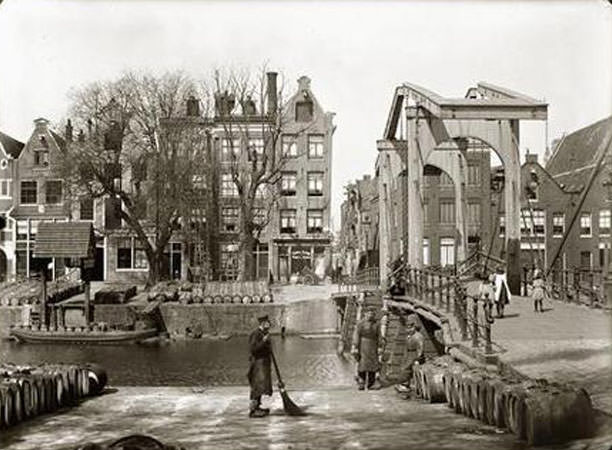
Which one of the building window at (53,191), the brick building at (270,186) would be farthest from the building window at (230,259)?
the building window at (53,191)

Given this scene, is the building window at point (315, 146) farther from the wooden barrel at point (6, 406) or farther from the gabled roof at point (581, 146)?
the wooden barrel at point (6, 406)

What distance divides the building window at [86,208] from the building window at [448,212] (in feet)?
21.9

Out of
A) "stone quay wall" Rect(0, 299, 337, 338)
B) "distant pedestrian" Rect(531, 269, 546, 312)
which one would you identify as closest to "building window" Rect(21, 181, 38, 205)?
"stone quay wall" Rect(0, 299, 337, 338)

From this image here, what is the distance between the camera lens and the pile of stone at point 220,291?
611 cm

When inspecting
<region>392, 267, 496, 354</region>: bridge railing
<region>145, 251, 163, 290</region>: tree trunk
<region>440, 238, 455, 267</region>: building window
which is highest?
<region>440, 238, 455, 267</region>: building window

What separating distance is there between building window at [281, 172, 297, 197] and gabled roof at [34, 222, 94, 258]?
1.37 meters

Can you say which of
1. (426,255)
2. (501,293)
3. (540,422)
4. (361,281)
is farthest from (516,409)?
(426,255)

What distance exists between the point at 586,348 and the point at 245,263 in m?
3.21

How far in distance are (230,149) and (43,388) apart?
99.2 inches

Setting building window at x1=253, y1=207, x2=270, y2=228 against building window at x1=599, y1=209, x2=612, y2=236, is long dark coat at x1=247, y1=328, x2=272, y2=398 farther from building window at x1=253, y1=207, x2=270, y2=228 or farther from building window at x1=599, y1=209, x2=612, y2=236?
building window at x1=599, y1=209, x2=612, y2=236

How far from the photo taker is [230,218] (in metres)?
5.80

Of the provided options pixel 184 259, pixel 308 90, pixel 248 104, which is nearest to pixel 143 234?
pixel 184 259

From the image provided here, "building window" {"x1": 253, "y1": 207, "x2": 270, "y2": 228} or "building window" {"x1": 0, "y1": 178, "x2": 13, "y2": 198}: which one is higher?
"building window" {"x1": 0, "y1": 178, "x2": 13, "y2": 198}

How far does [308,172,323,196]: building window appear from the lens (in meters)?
5.59
